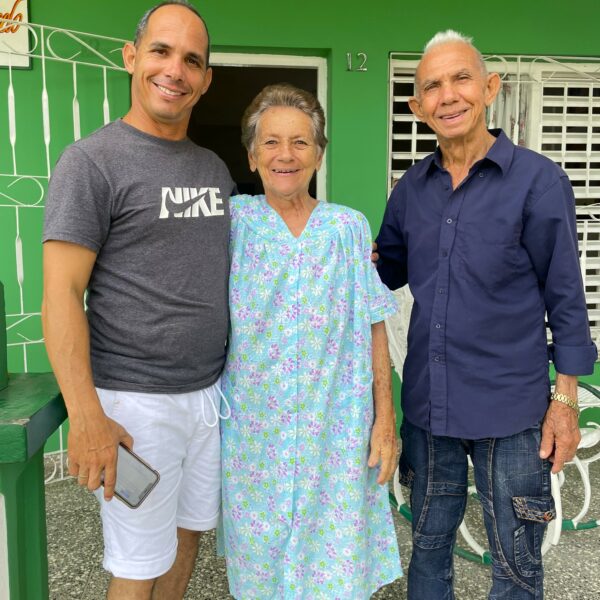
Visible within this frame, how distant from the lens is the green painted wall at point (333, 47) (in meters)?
3.25

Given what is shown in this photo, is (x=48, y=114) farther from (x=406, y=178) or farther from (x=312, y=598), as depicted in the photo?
(x=312, y=598)

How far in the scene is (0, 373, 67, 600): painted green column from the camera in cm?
103

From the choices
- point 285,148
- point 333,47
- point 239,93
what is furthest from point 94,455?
point 239,93

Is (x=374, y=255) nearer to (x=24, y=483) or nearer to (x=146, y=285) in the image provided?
(x=146, y=285)

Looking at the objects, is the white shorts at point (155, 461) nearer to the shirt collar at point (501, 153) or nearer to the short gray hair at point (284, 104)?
the short gray hair at point (284, 104)

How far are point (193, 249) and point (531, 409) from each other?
1.02 m

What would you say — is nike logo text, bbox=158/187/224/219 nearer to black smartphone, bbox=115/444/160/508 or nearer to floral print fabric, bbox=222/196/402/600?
floral print fabric, bbox=222/196/402/600

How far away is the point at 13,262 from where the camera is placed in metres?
3.30

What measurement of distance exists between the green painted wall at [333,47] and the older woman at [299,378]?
190cm

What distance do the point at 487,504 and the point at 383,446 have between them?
34 centimetres

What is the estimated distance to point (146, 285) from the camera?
4.93ft

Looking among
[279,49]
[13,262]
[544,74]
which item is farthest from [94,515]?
[544,74]

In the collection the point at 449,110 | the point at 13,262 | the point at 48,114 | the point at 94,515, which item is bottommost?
the point at 94,515

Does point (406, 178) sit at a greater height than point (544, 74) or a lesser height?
lesser
